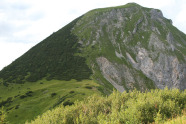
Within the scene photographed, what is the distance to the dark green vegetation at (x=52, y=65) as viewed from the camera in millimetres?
114637

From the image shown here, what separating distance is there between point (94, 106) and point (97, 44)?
410 feet

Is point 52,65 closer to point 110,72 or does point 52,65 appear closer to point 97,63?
point 97,63

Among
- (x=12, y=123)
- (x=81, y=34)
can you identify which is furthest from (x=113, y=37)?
(x=12, y=123)

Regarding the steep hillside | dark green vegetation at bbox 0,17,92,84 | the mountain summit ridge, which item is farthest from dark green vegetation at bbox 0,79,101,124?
the mountain summit ridge

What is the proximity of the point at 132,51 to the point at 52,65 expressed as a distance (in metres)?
86.6

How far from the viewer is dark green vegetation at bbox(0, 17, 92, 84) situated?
114637 mm

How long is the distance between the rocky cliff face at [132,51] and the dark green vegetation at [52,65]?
12.6 meters

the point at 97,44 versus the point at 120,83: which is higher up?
the point at 97,44

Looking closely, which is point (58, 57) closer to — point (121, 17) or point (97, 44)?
point (97, 44)

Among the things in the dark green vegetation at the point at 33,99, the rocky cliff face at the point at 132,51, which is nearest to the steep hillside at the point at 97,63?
the rocky cliff face at the point at 132,51

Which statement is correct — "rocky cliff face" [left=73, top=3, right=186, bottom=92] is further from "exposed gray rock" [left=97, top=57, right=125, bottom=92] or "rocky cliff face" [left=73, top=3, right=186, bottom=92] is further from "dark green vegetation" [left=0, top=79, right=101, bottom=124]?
"dark green vegetation" [left=0, top=79, right=101, bottom=124]

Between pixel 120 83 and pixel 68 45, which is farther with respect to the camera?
pixel 68 45

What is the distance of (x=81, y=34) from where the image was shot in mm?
177000

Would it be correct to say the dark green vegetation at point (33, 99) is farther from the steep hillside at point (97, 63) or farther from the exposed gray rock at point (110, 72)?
the exposed gray rock at point (110, 72)
